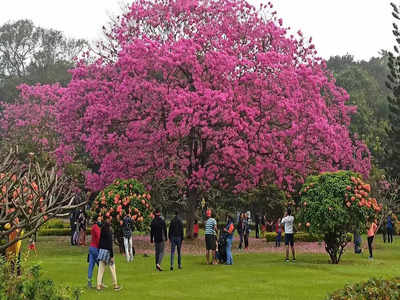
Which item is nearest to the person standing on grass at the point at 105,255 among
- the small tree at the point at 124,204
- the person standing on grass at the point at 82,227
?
the small tree at the point at 124,204

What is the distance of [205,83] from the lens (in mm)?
26844

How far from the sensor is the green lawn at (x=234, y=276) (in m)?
13.7

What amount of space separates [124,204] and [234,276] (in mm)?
7804

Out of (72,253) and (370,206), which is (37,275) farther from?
(72,253)

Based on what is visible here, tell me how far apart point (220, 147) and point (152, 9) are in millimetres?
8278

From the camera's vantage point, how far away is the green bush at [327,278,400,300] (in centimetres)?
889

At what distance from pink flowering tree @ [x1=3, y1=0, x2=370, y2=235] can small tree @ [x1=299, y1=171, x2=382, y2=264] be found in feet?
21.6

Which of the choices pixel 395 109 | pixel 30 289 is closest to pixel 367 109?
pixel 395 109

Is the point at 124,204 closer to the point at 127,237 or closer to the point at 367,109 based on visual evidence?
the point at 127,237

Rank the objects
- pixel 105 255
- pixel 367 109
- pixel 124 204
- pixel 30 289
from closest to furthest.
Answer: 1. pixel 30 289
2. pixel 105 255
3. pixel 124 204
4. pixel 367 109

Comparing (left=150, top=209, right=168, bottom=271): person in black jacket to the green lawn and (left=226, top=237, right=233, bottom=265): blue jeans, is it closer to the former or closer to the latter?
the green lawn

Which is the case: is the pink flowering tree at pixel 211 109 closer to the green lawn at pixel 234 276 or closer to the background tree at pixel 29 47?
the green lawn at pixel 234 276

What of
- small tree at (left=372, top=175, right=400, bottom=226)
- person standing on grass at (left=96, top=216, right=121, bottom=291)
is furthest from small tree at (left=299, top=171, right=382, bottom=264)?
person standing on grass at (left=96, top=216, right=121, bottom=291)

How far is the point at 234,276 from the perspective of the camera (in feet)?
54.3
